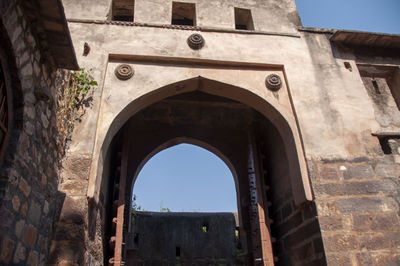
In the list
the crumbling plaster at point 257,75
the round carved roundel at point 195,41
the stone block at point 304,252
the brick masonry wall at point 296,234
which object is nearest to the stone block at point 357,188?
the brick masonry wall at point 296,234

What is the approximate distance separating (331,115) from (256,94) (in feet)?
3.59

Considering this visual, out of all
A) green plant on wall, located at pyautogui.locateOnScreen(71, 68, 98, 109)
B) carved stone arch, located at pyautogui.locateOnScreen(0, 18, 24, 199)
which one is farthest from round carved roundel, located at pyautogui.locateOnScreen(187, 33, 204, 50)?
carved stone arch, located at pyautogui.locateOnScreen(0, 18, 24, 199)

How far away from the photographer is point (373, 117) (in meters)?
4.76

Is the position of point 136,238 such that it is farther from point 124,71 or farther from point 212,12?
point 212,12

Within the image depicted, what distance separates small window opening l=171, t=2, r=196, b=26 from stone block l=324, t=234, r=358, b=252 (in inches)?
159

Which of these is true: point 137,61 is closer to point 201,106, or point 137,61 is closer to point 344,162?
point 201,106

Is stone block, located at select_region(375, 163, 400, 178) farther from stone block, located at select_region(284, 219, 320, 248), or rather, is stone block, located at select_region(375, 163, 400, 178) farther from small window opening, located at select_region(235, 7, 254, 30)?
small window opening, located at select_region(235, 7, 254, 30)

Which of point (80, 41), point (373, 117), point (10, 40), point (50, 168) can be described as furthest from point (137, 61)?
point (373, 117)

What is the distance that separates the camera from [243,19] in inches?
239

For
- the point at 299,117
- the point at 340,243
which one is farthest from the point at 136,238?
the point at 340,243

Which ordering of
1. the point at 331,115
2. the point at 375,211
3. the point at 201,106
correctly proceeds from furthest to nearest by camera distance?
the point at 201,106 → the point at 331,115 → the point at 375,211

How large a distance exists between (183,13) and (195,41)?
1210mm

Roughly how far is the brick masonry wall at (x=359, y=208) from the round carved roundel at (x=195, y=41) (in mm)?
2384

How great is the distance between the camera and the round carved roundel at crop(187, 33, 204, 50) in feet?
16.6
